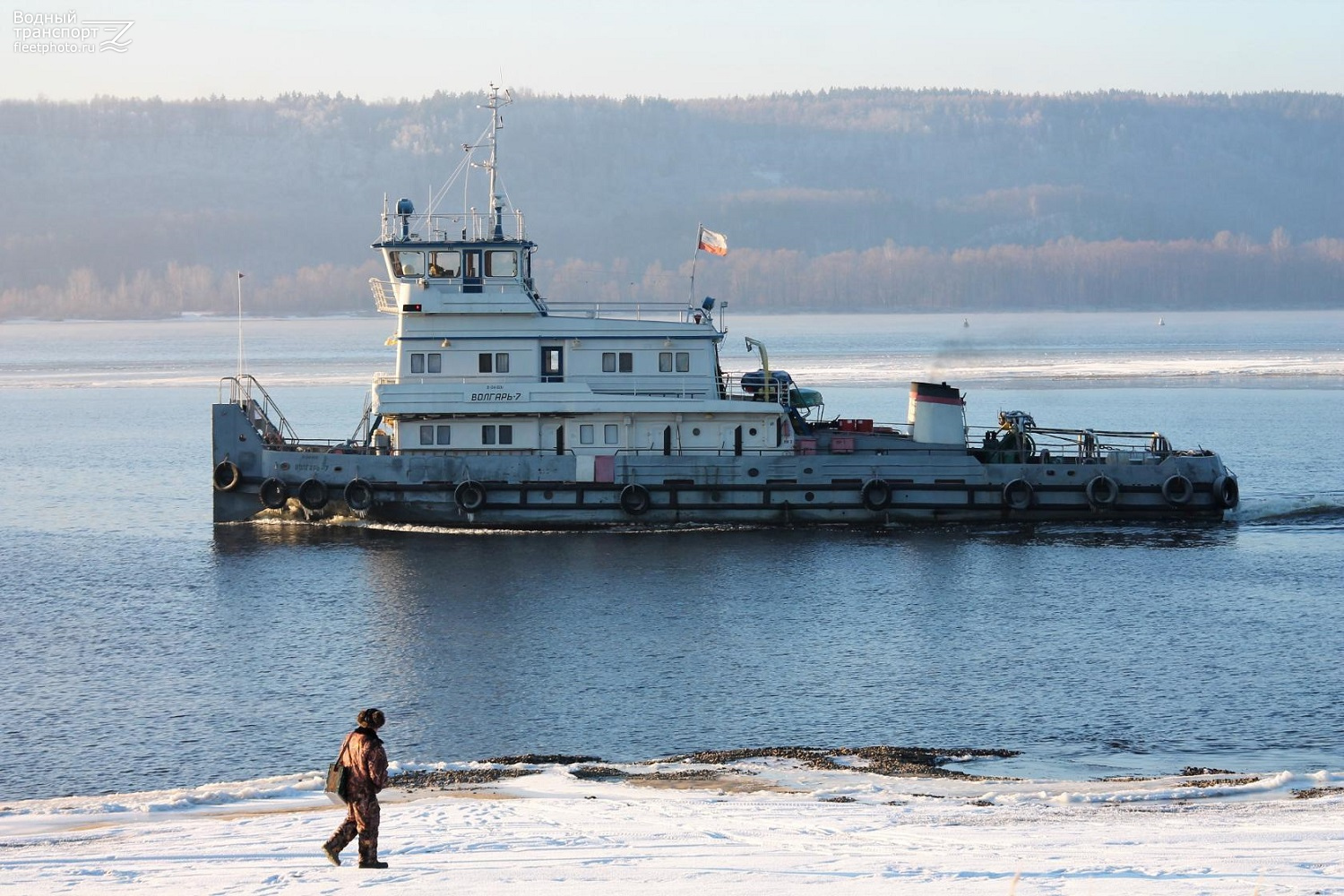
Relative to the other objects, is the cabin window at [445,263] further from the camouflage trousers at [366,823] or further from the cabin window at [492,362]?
the camouflage trousers at [366,823]

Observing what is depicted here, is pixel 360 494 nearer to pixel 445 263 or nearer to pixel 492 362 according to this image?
pixel 492 362

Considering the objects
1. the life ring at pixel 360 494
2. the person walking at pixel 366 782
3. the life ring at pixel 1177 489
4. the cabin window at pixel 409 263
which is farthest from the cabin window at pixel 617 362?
the person walking at pixel 366 782

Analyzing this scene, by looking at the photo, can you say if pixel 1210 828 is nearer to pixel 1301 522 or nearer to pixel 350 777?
pixel 350 777

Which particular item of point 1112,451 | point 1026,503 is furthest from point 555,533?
point 1112,451

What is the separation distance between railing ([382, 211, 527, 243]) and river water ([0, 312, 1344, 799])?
7566 mm

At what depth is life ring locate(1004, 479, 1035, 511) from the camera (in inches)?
1527

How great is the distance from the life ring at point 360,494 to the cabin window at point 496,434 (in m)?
3.10

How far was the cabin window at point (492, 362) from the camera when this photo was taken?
38250 millimetres

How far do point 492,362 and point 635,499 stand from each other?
4978 mm

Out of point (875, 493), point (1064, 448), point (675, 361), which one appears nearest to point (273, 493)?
point (675, 361)

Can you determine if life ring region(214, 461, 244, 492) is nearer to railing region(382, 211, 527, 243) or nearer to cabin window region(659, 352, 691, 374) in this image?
railing region(382, 211, 527, 243)

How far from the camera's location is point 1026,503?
38.9 metres

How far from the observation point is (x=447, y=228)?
39062 millimetres

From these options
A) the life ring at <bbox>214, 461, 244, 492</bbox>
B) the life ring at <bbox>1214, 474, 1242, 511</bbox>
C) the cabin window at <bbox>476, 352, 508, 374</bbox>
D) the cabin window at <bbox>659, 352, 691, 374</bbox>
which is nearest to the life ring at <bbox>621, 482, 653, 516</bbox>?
the cabin window at <bbox>659, 352, 691, 374</bbox>
